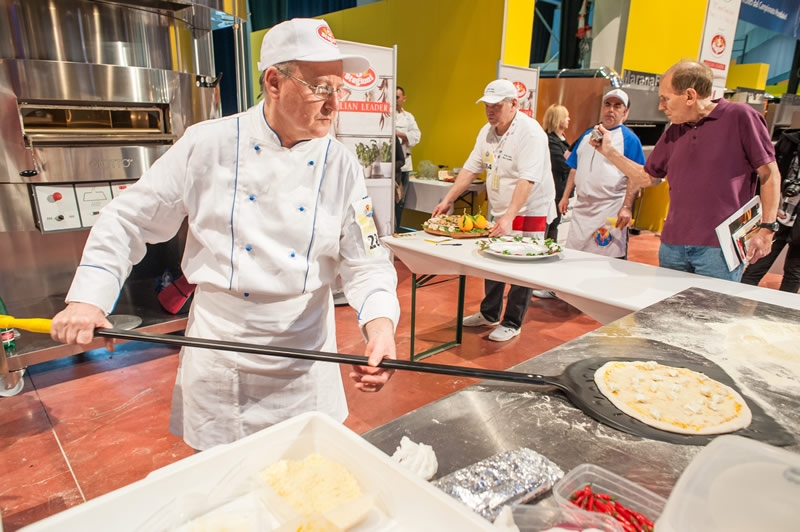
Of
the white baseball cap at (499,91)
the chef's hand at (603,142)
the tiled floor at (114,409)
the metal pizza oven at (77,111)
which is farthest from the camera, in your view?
the white baseball cap at (499,91)

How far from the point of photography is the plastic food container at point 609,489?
0.82 m

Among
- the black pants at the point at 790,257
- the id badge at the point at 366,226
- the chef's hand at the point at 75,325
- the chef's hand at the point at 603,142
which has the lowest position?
the black pants at the point at 790,257

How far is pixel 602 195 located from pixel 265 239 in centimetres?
315

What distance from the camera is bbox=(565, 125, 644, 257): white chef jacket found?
3814 mm

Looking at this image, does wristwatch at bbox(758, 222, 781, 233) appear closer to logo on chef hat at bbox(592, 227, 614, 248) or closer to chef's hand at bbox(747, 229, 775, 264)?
chef's hand at bbox(747, 229, 775, 264)

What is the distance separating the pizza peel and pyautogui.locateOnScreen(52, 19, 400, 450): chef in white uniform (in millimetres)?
100

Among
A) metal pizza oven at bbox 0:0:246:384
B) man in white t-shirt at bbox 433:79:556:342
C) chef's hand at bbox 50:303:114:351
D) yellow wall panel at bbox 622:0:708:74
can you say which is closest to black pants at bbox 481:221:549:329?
man in white t-shirt at bbox 433:79:556:342

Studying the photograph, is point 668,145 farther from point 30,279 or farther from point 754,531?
point 30,279

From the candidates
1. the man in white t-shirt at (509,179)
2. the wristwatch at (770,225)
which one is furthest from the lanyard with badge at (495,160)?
the wristwatch at (770,225)

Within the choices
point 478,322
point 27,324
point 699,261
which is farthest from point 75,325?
point 478,322

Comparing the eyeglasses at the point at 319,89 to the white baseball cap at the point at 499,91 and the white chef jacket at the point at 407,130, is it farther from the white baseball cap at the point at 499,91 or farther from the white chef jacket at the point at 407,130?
the white chef jacket at the point at 407,130

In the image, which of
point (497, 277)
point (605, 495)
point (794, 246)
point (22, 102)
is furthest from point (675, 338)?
point (22, 102)

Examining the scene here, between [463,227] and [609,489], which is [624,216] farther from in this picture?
[609,489]

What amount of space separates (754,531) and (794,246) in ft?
12.7
